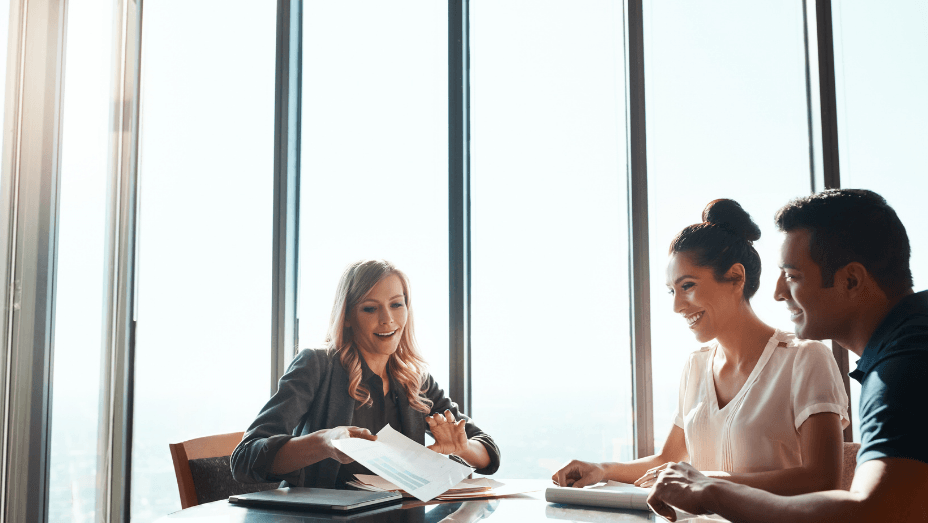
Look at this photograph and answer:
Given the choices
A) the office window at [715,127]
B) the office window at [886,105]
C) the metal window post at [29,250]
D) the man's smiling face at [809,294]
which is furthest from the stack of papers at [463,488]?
the office window at [886,105]

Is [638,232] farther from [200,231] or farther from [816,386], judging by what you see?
[200,231]

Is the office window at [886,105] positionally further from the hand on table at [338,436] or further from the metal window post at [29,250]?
the metal window post at [29,250]

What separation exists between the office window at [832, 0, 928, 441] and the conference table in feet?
4.65

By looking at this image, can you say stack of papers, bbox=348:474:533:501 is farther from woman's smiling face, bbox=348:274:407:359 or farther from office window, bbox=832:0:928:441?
office window, bbox=832:0:928:441

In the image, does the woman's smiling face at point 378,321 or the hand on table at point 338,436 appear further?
the woman's smiling face at point 378,321

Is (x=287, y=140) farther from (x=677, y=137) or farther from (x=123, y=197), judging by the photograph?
(x=677, y=137)

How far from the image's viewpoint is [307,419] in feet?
6.50

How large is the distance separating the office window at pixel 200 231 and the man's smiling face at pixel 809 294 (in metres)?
2.11

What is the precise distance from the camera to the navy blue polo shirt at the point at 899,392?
0.92m

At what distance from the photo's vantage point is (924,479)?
0.90 m

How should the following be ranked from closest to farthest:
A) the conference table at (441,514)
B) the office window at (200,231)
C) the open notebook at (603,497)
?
the conference table at (441,514) → the open notebook at (603,497) → the office window at (200,231)

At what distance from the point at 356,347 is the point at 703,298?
99cm

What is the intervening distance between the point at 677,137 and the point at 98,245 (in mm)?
2099

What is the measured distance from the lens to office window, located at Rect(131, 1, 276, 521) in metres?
2.65
